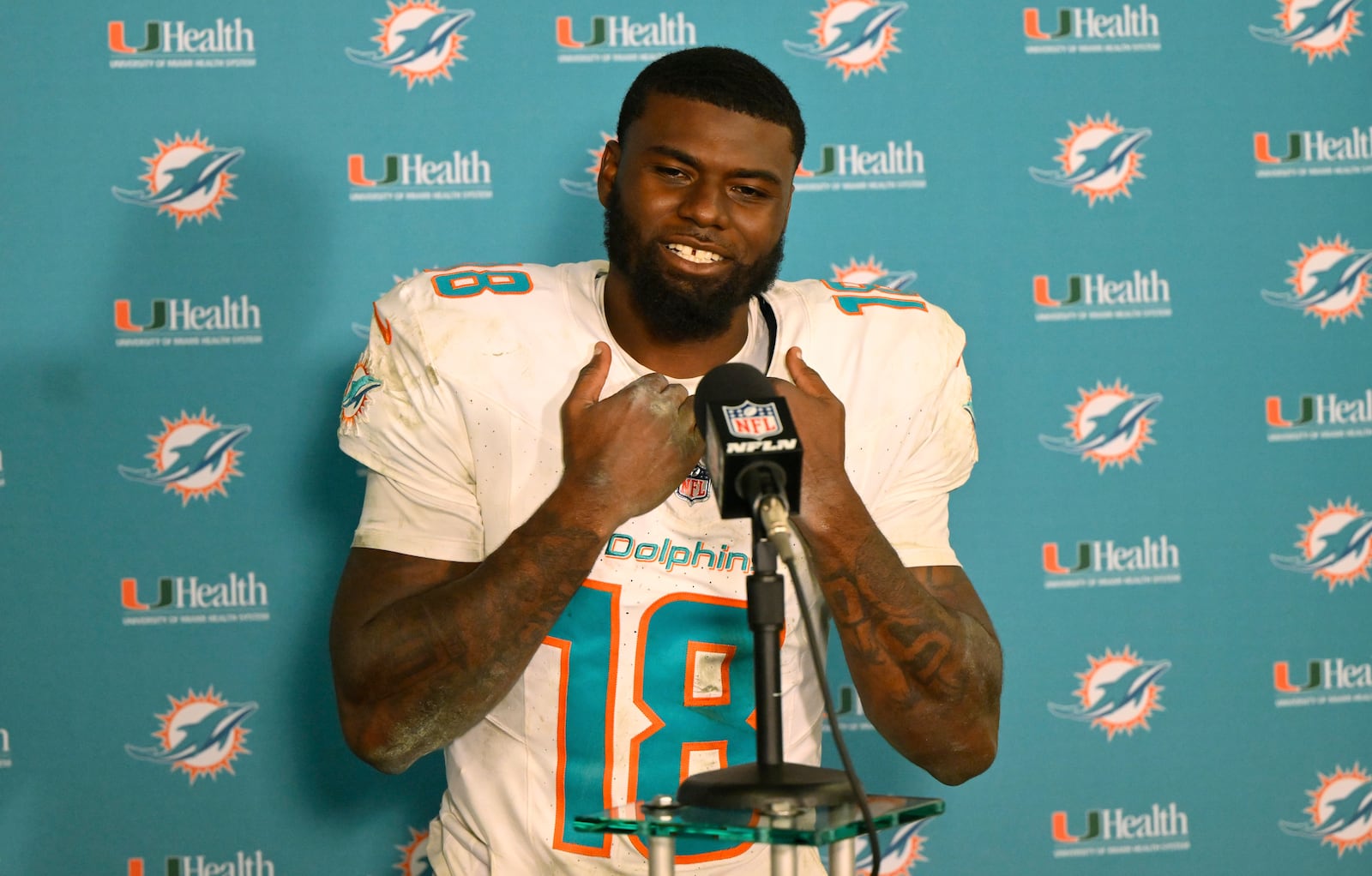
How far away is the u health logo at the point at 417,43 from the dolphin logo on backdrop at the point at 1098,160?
103 centimetres

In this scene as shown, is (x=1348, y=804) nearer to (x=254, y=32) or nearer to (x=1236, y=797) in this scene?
(x=1236, y=797)

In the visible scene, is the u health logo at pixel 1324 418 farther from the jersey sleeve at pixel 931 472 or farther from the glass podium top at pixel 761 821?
the glass podium top at pixel 761 821

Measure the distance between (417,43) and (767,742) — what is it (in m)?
1.65

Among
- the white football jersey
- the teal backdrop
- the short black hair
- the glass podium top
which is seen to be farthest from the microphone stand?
the teal backdrop

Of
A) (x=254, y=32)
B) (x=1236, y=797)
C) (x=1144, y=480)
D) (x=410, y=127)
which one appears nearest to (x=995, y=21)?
(x=1144, y=480)

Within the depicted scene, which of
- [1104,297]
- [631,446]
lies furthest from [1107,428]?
[631,446]

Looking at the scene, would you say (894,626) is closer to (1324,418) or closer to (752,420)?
(752,420)

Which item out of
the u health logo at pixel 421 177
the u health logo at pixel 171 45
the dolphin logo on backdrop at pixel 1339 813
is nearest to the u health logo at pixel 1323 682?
the dolphin logo on backdrop at pixel 1339 813

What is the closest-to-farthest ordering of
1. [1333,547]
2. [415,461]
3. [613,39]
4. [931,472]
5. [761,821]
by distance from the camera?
[761,821] → [415,461] → [931,472] → [613,39] → [1333,547]

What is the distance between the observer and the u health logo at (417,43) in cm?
230

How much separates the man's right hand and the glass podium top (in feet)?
1.64

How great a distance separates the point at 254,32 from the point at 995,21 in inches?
49.9

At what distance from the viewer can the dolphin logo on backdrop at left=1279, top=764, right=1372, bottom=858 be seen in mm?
2473

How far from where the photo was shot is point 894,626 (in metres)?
1.58
